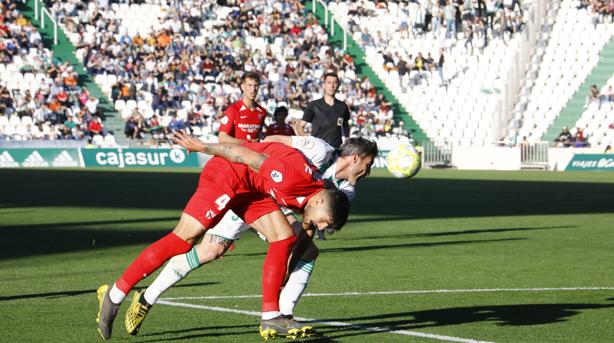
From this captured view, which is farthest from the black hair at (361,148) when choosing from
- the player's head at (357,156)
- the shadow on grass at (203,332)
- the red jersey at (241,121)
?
the red jersey at (241,121)

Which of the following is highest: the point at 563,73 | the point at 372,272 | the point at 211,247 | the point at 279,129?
the point at 211,247

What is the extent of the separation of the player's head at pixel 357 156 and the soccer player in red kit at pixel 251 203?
0.80 meters

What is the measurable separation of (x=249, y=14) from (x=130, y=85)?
809 centimetres

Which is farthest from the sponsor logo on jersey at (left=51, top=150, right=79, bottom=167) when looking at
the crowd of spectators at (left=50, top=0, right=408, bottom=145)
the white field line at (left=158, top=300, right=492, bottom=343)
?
the white field line at (left=158, top=300, right=492, bottom=343)

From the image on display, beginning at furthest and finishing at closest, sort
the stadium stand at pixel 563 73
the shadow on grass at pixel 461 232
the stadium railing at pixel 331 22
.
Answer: the stadium railing at pixel 331 22 → the stadium stand at pixel 563 73 → the shadow on grass at pixel 461 232

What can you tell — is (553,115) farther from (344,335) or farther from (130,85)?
(344,335)

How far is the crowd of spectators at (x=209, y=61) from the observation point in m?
52.4

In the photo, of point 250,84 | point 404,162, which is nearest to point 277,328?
point 404,162

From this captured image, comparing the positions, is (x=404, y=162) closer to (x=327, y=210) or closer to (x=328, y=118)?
(x=328, y=118)

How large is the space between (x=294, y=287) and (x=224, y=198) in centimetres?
106

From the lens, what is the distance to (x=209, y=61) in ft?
178

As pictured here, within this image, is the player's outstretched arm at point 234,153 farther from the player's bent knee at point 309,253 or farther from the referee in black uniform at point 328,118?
the referee in black uniform at point 328,118

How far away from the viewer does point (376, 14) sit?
59.3m

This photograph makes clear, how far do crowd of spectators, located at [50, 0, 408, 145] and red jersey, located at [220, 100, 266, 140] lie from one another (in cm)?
3497
